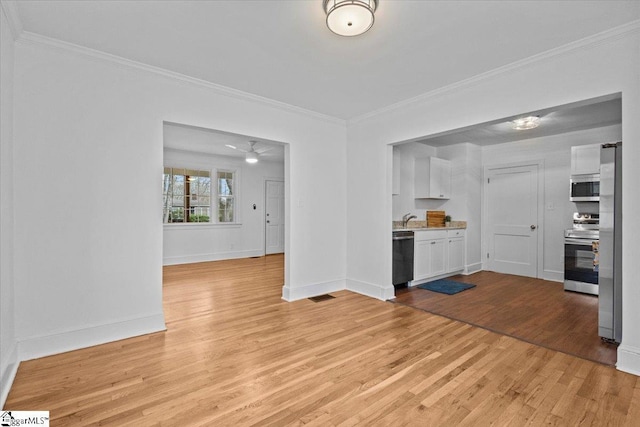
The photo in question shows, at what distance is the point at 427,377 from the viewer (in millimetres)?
2246

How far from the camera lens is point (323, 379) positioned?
7.28 feet

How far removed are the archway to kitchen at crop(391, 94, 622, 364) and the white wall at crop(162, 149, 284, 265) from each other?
4195 mm

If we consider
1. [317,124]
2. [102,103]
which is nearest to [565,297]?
[317,124]

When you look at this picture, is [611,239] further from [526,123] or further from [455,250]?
[455,250]

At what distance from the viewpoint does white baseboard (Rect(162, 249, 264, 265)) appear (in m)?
6.94

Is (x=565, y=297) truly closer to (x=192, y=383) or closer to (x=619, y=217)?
(x=619, y=217)

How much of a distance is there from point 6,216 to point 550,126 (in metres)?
6.83

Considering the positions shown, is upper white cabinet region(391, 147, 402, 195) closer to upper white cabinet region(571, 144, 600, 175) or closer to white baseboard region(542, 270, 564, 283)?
upper white cabinet region(571, 144, 600, 175)

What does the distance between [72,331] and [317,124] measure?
12.0 feet

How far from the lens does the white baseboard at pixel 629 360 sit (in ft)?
7.49

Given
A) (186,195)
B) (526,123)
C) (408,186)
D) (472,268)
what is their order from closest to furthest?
1. (526,123)
2. (408,186)
3. (472,268)
4. (186,195)

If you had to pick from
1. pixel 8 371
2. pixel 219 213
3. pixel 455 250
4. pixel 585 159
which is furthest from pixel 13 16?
pixel 585 159

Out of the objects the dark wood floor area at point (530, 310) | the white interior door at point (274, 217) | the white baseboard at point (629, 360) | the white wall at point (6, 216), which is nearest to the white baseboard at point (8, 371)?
the white wall at point (6, 216)

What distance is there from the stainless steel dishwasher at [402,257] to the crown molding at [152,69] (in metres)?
2.20
